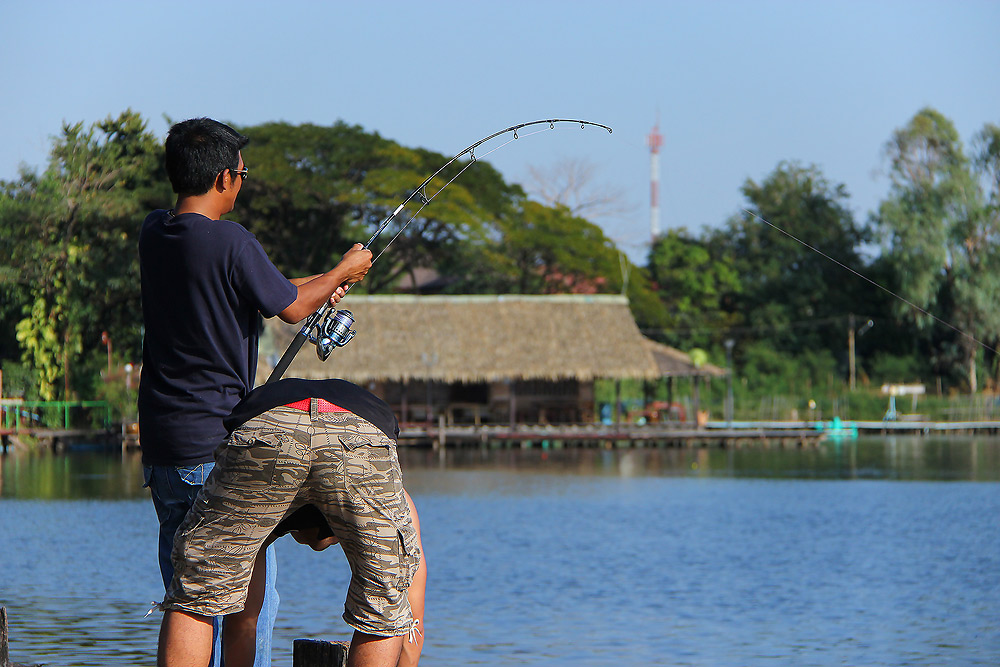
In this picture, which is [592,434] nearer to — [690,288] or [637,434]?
[637,434]

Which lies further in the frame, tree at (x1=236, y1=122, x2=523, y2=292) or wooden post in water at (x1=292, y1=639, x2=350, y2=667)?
tree at (x1=236, y1=122, x2=523, y2=292)

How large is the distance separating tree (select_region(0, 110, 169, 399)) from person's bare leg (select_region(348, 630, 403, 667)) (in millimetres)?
29658

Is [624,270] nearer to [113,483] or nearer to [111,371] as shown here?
[111,371]

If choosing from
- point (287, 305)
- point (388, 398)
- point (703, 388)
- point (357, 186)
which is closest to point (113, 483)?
point (388, 398)

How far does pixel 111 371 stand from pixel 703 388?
1862 centimetres

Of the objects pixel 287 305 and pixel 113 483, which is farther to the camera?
pixel 113 483

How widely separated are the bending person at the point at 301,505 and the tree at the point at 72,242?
29578 millimetres

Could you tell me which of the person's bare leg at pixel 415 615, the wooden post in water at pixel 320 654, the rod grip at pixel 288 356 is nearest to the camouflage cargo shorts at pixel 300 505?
the person's bare leg at pixel 415 615

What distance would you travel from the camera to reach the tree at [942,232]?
40.3 m

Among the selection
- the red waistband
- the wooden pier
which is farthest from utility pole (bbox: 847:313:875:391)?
Answer: the red waistband

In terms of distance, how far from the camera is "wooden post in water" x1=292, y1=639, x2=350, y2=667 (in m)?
3.17

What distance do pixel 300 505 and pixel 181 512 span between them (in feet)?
1.62

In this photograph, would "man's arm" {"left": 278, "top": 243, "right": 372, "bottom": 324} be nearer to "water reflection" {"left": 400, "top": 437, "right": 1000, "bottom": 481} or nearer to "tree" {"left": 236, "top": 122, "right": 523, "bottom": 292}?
"water reflection" {"left": 400, "top": 437, "right": 1000, "bottom": 481}

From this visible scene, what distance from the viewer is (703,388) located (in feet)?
137
